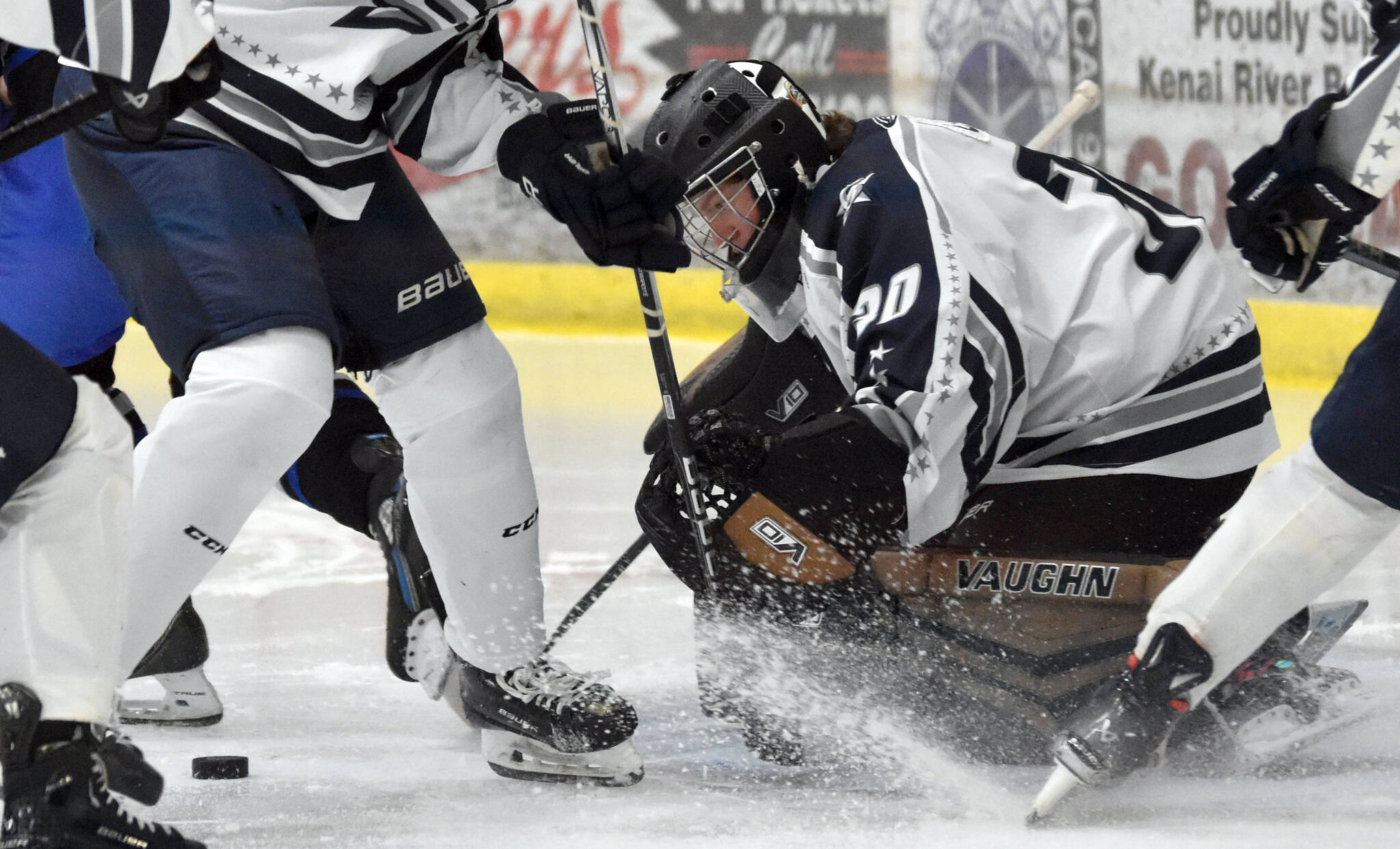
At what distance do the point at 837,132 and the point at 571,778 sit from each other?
0.84m

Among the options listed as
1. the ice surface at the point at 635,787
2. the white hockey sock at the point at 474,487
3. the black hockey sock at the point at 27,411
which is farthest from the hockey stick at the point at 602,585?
the black hockey sock at the point at 27,411

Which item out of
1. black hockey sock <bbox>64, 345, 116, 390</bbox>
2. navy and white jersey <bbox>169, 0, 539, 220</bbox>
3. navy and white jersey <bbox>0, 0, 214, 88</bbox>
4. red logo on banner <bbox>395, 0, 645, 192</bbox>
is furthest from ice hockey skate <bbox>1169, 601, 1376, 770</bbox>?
red logo on banner <bbox>395, 0, 645, 192</bbox>

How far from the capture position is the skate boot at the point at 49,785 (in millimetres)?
1317

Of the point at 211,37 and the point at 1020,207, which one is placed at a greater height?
the point at 211,37

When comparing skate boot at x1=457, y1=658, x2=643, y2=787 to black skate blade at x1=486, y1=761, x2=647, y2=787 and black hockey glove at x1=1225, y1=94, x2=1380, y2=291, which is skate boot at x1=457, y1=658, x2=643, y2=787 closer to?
black skate blade at x1=486, y1=761, x2=647, y2=787

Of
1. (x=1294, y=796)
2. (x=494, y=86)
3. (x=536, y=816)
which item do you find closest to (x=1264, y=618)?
(x=1294, y=796)

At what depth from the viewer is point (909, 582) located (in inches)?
77.5

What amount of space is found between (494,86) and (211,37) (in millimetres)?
563

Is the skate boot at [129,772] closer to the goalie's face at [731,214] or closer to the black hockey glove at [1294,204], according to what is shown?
the goalie's face at [731,214]

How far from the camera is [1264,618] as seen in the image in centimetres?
155

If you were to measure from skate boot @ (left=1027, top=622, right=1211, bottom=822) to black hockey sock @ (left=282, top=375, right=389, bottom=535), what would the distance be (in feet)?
3.47

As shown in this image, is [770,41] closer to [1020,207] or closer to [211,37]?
[1020,207]

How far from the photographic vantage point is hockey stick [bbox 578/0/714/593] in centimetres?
192

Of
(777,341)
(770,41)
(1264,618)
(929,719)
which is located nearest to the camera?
(1264,618)
